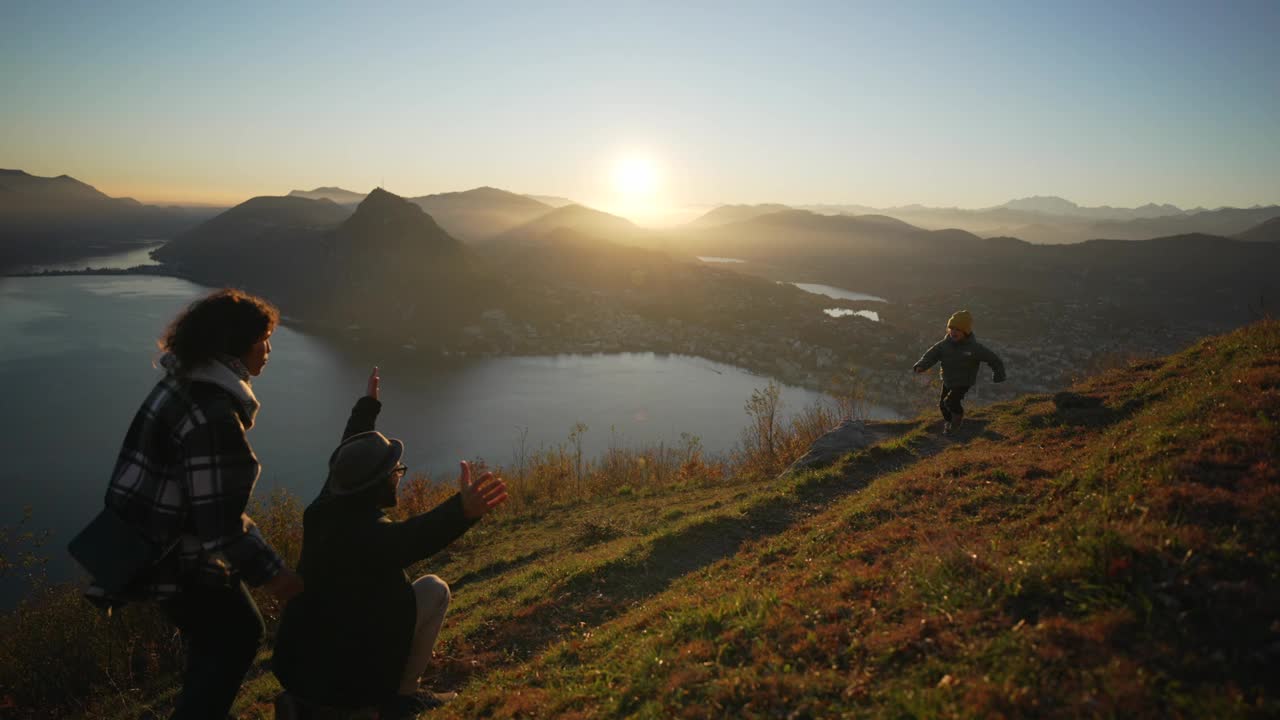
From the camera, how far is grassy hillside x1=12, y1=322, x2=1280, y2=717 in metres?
2.89

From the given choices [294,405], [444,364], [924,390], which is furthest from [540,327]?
[924,390]

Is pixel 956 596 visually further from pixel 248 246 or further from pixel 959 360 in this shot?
pixel 248 246

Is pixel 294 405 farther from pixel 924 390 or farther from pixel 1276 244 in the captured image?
pixel 1276 244

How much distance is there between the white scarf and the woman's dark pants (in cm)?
100

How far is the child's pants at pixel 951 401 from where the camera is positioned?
408 inches

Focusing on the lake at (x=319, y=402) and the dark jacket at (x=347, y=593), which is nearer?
the dark jacket at (x=347, y=593)

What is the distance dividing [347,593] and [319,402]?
37130mm

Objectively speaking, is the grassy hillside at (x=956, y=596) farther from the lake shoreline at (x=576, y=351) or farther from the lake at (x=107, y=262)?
the lake at (x=107, y=262)

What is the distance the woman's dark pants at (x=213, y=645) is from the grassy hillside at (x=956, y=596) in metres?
1.53

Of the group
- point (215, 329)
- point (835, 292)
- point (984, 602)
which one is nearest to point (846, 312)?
point (835, 292)

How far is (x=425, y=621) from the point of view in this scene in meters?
4.08

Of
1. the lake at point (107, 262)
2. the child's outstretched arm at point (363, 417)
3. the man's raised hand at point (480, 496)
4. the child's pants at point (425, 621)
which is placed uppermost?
the lake at point (107, 262)

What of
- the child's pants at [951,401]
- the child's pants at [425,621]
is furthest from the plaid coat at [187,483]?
the child's pants at [951,401]

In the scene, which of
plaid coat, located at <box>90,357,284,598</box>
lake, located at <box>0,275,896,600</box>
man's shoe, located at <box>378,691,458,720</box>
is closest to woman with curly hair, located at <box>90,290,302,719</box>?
plaid coat, located at <box>90,357,284,598</box>
